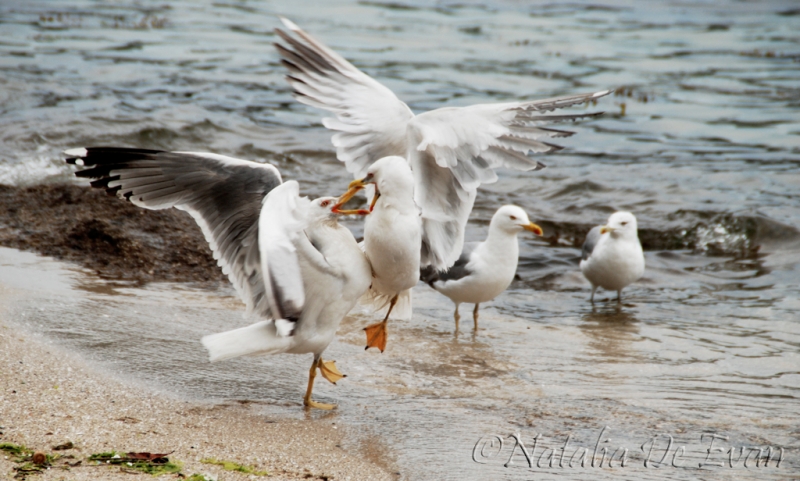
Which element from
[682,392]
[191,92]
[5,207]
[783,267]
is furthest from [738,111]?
[5,207]

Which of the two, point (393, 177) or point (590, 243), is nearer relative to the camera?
point (393, 177)

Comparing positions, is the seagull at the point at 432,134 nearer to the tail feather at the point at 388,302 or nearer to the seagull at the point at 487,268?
the tail feather at the point at 388,302

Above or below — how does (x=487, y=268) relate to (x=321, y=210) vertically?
below

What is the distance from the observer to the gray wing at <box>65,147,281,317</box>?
418cm

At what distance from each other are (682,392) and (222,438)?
2.58 m

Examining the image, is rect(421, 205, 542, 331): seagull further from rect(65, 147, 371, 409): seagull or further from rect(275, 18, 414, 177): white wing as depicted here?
rect(65, 147, 371, 409): seagull

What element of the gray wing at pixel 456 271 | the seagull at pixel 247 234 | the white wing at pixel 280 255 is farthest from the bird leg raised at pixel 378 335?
the gray wing at pixel 456 271

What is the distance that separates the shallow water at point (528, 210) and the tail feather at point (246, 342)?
1.30 ft

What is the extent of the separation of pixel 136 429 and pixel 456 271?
10.4 ft

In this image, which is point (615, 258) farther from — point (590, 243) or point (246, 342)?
point (246, 342)

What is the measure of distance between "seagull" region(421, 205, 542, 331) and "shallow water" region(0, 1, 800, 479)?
279 mm

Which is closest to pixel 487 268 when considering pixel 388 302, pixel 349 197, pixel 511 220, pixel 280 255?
pixel 511 220

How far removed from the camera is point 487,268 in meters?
6.28

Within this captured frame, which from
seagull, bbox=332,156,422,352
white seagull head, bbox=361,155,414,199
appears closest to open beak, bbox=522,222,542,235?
seagull, bbox=332,156,422,352
